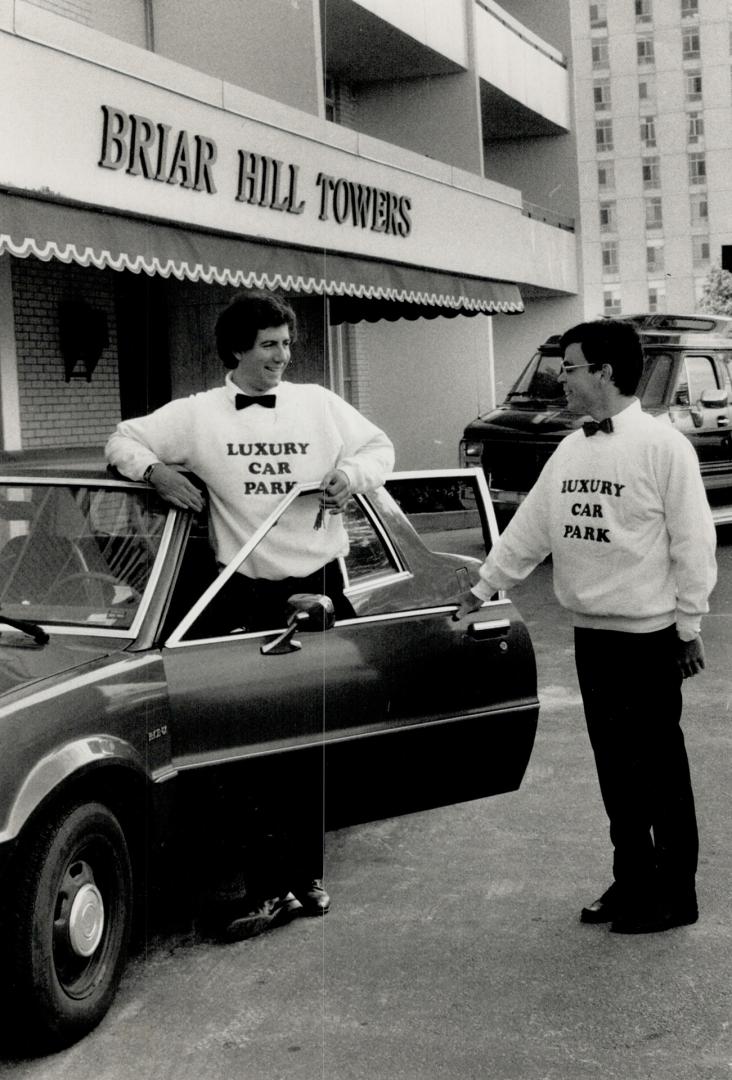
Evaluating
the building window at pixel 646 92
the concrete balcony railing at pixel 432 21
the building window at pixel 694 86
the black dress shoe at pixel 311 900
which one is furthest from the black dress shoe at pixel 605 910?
the building window at pixel 646 92

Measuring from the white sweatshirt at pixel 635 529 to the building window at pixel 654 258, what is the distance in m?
77.8

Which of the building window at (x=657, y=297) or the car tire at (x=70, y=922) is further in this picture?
the building window at (x=657, y=297)

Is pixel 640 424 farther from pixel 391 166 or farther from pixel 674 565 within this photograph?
pixel 391 166

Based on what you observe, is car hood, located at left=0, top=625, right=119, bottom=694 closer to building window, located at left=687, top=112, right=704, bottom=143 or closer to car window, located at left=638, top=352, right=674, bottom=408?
car window, located at left=638, top=352, right=674, bottom=408

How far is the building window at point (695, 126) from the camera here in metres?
45.2

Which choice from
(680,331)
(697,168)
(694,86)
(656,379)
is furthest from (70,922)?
(697,168)

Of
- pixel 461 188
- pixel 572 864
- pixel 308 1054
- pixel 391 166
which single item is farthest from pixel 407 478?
pixel 461 188

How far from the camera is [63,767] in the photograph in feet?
11.4

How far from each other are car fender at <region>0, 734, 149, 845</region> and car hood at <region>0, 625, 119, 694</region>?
219 mm

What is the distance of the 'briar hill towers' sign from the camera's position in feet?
37.0

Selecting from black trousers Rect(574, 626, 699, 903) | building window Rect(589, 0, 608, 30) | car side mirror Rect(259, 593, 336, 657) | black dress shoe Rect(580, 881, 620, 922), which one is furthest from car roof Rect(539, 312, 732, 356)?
building window Rect(589, 0, 608, 30)

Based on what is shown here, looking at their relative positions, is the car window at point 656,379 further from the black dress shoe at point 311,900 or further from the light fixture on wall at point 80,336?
the black dress shoe at point 311,900

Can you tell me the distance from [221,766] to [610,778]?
122cm

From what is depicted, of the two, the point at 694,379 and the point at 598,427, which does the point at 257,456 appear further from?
the point at 694,379
